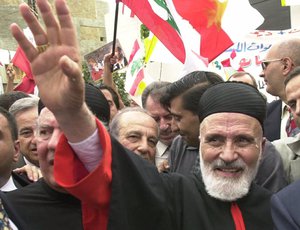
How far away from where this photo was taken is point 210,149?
2.39 m

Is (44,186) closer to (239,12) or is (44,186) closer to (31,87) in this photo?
(239,12)

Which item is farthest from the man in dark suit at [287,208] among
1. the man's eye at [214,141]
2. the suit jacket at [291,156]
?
the suit jacket at [291,156]

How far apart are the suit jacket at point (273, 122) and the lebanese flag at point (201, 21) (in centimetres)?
73

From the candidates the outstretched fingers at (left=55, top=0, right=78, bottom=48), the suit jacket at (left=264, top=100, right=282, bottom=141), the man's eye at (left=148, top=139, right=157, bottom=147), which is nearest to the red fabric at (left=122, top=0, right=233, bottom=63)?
the suit jacket at (left=264, top=100, right=282, bottom=141)

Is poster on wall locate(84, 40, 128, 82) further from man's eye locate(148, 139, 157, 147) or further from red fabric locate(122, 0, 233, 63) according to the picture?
man's eye locate(148, 139, 157, 147)

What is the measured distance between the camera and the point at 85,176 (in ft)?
6.15

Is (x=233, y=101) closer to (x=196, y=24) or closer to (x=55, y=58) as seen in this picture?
(x=55, y=58)

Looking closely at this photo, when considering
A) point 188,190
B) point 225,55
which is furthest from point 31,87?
point 188,190

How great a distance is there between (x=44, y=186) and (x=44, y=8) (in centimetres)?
104

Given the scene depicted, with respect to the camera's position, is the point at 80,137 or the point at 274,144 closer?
the point at 80,137

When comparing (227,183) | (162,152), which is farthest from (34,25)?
(162,152)

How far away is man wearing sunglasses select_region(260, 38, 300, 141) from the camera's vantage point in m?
4.31

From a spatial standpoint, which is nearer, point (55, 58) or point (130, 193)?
A: point (55, 58)

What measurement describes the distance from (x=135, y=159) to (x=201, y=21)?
285 centimetres
